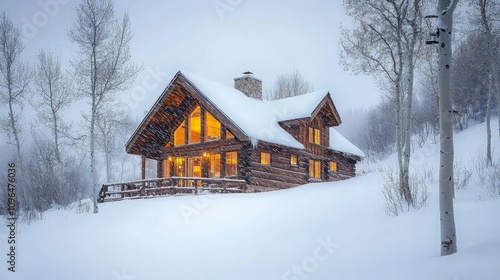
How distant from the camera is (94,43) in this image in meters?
16.8

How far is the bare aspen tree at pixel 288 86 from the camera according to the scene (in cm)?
4747

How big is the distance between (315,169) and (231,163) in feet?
24.2

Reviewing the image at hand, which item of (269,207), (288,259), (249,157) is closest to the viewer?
(288,259)

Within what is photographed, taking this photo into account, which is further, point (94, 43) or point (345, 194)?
Result: point (94, 43)

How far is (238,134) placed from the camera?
63.3ft

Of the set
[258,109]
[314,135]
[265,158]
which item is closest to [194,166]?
[265,158]

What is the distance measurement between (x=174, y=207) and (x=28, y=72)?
17.5 meters

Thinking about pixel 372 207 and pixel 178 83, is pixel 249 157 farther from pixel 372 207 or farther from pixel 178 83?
pixel 372 207

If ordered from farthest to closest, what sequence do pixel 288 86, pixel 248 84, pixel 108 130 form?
pixel 288 86, pixel 108 130, pixel 248 84

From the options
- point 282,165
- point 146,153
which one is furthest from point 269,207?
point 146,153

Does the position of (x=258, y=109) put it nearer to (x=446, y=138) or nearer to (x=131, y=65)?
(x=131, y=65)

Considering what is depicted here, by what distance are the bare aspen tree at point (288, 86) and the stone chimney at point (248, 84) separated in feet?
66.4

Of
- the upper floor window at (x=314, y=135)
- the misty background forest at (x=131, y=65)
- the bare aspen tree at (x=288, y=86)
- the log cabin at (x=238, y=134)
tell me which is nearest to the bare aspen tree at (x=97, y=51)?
the misty background forest at (x=131, y=65)

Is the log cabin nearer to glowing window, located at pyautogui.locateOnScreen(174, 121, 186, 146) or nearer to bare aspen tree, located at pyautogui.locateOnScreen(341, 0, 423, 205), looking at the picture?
glowing window, located at pyautogui.locateOnScreen(174, 121, 186, 146)
